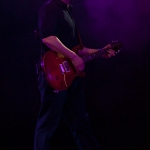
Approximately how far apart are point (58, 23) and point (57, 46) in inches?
8.5

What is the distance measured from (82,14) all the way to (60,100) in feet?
3.78

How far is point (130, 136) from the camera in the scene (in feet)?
8.63

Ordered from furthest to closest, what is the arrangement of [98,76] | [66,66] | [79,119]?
1. [98,76]
2. [79,119]
3. [66,66]

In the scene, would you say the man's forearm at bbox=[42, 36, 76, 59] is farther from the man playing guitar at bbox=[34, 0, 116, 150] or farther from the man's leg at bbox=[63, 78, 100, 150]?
the man's leg at bbox=[63, 78, 100, 150]

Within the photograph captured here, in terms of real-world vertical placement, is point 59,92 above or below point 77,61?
below

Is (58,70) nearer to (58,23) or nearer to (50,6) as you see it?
(58,23)

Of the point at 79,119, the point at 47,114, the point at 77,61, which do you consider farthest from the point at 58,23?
the point at 79,119

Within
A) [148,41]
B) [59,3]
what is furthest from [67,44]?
[148,41]

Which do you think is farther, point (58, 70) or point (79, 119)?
point (79, 119)

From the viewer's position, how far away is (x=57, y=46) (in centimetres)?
187

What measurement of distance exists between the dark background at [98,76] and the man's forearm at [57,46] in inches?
33.2

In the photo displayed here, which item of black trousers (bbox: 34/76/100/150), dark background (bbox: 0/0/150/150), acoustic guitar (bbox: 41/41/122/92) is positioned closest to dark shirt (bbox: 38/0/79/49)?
acoustic guitar (bbox: 41/41/122/92)

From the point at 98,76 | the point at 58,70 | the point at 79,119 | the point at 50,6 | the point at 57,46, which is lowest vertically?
the point at 79,119

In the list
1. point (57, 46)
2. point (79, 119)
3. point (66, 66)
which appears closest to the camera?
point (57, 46)
